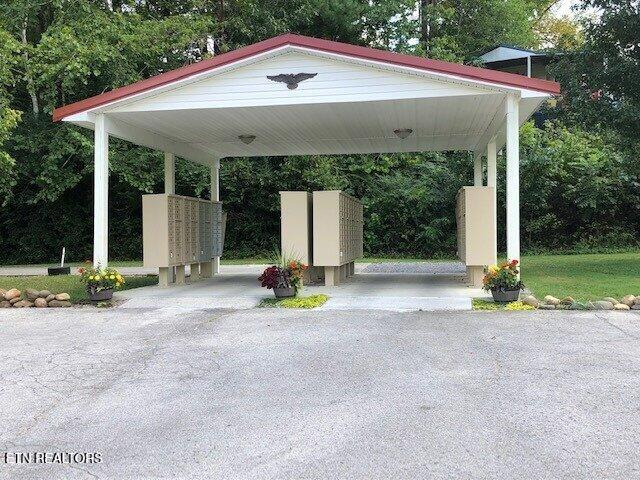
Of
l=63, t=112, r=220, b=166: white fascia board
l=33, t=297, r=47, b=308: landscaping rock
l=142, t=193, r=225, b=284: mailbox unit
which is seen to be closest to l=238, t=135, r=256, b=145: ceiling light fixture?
l=63, t=112, r=220, b=166: white fascia board

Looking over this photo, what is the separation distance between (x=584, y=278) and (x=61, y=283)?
1021 cm

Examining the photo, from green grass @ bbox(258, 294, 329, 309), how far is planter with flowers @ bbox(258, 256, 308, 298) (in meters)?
0.12

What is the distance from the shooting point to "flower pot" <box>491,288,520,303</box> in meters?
8.52

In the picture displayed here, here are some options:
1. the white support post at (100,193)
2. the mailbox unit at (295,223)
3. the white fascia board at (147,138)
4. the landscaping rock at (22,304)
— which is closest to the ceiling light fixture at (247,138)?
the white fascia board at (147,138)

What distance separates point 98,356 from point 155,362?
26.1 inches

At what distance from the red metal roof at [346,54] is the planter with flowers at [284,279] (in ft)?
10.5

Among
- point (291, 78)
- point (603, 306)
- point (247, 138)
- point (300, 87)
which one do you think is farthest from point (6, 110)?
point (603, 306)

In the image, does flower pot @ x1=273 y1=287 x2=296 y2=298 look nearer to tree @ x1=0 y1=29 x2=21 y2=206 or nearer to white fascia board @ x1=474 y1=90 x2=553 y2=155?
white fascia board @ x1=474 y1=90 x2=553 y2=155

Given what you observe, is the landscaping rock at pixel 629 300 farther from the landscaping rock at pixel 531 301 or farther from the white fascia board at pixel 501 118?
the white fascia board at pixel 501 118

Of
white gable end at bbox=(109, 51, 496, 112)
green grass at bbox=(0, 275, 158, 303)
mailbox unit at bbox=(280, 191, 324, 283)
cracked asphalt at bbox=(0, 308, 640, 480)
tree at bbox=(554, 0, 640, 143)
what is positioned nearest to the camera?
cracked asphalt at bbox=(0, 308, 640, 480)

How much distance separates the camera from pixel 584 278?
1154 cm

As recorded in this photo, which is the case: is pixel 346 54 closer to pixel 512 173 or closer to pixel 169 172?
pixel 512 173

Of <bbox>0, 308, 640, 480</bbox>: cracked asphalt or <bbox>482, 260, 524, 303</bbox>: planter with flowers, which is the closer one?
<bbox>0, 308, 640, 480</bbox>: cracked asphalt

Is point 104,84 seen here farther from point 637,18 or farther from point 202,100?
point 637,18
